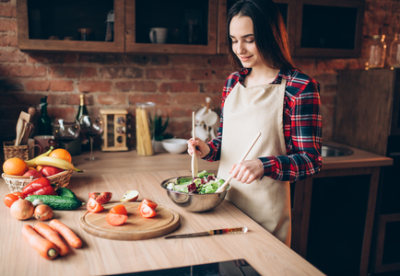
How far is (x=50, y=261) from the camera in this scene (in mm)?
970

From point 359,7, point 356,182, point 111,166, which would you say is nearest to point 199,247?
point 111,166

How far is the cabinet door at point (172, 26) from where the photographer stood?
2.19 metres

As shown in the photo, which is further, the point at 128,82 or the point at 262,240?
the point at 128,82

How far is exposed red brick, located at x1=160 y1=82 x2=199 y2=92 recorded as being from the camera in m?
2.65

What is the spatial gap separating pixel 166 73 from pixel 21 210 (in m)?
1.62

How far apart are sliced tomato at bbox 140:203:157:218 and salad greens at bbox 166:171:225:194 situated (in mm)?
126

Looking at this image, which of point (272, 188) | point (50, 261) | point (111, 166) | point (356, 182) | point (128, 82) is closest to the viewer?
point (50, 261)

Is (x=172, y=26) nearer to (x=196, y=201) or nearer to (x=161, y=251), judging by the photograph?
(x=196, y=201)

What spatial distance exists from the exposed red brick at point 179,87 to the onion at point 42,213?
1554 mm

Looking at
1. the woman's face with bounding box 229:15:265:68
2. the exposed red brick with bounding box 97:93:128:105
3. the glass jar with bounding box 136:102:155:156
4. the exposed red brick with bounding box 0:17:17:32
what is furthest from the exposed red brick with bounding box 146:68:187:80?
the woman's face with bounding box 229:15:265:68

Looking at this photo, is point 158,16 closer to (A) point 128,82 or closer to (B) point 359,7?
(A) point 128,82

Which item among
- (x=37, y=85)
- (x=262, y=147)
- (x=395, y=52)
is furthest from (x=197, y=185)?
(x=395, y=52)

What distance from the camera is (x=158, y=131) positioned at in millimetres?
2547

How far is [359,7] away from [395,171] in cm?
117
